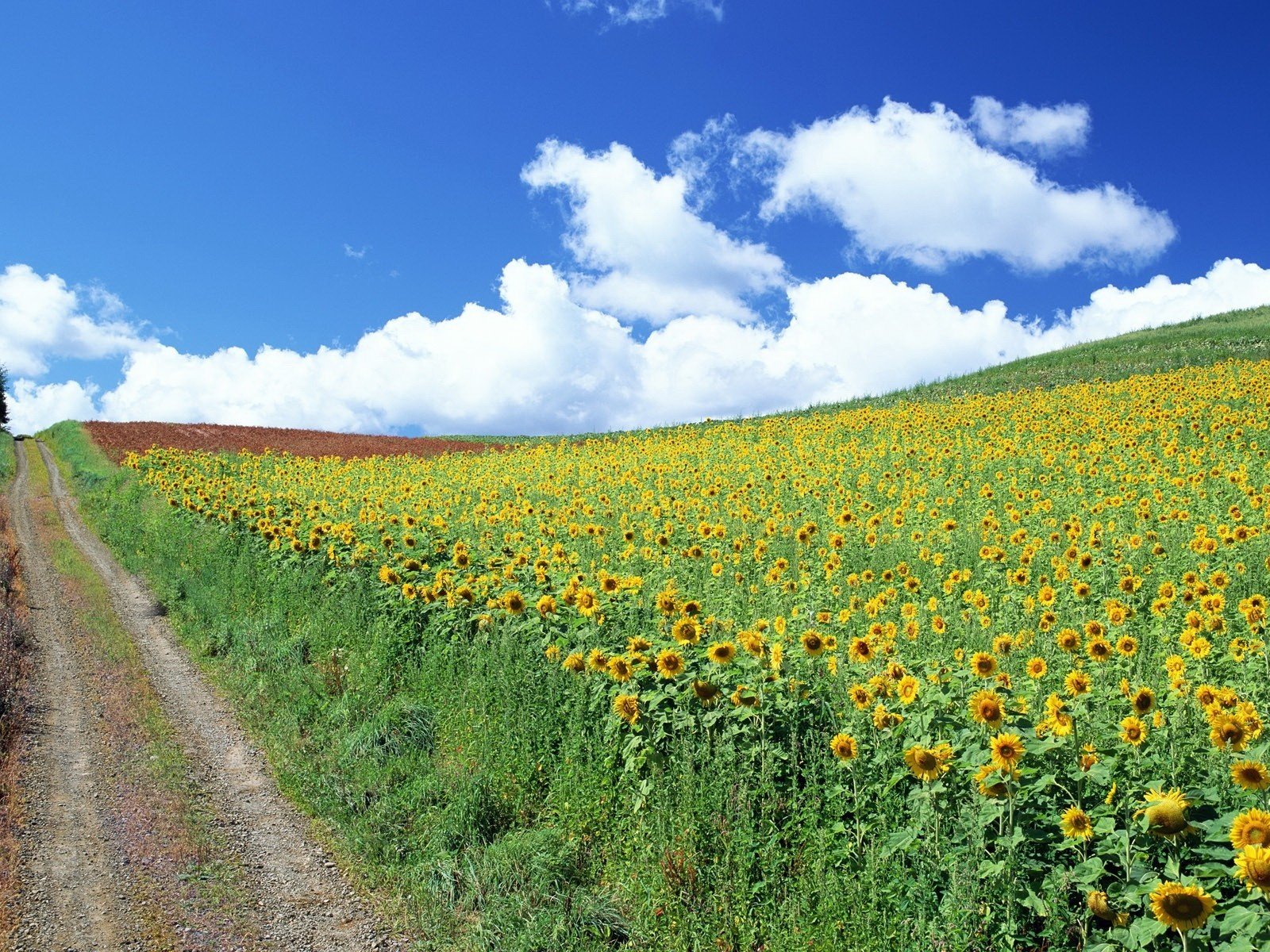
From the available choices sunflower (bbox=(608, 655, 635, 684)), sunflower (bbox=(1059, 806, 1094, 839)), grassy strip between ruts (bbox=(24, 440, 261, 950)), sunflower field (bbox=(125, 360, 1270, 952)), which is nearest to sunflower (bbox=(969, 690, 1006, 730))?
sunflower field (bbox=(125, 360, 1270, 952))

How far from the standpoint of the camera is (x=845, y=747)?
439 cm

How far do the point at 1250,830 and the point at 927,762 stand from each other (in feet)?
4.18

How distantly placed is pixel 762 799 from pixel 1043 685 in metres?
2.24

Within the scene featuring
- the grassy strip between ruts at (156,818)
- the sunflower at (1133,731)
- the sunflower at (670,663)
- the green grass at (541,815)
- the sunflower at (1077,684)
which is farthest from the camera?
the grassy strip between ruts at (156,818)

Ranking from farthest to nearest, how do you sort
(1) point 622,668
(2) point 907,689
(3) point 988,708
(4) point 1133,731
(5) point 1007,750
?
1. (1) point 622,668
2. (2) point 907,689
3. (4) point 1133,731
4. (3) point 988,708
5. (5) point 1007,750

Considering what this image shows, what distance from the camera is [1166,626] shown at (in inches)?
254

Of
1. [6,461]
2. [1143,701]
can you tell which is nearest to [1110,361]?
[1143,701]

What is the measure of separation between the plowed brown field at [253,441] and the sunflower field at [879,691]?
25.3m

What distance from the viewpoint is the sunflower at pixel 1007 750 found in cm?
381

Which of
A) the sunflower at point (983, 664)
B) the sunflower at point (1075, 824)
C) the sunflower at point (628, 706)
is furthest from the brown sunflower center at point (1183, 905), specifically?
the sunflower at point (628, 706)

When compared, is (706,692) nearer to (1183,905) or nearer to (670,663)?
(670,663)

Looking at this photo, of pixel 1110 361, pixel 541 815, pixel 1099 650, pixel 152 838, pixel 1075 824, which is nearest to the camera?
pixel 1075 824

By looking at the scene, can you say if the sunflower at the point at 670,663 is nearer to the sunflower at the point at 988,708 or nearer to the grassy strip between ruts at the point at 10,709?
the sunflower at the point at 988,708

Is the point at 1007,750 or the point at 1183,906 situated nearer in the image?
the point at 1183,906
